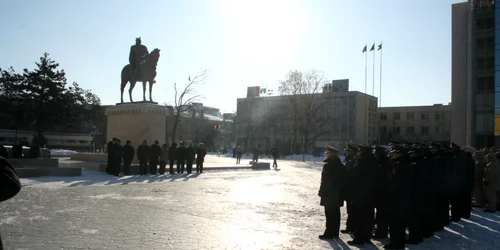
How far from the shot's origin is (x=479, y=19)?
46.4 m

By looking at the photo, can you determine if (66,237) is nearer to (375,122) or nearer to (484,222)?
(484,222)

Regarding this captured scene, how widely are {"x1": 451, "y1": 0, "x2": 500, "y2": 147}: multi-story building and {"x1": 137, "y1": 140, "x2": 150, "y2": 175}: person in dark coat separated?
36299 millimetres

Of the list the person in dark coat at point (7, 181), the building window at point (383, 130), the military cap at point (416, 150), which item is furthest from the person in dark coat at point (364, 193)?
the building window at point (383, 130)

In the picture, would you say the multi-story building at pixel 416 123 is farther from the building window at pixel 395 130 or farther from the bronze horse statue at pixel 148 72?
the bronze horse statue at pixel 148 72

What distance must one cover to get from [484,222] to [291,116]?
68.7 metres

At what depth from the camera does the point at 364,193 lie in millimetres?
7906

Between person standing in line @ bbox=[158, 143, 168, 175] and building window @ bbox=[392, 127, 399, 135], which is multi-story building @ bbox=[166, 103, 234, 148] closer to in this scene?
building window @ bbox=[392, 127, 399, 135]

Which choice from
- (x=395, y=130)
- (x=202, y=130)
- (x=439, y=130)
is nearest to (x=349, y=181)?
(x=439, y=130)

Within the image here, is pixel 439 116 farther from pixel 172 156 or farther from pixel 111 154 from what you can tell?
pixel 111 154

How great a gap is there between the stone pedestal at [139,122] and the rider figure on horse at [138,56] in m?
2.20

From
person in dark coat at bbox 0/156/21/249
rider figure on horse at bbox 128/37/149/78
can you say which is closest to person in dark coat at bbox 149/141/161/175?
rider figure on horse at bbox 128/37/149/78

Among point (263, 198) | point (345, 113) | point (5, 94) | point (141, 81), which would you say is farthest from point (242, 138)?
point (263, 198)

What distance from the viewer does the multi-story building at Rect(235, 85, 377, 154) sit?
93000 mm

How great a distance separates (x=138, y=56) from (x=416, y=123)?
8580cm
